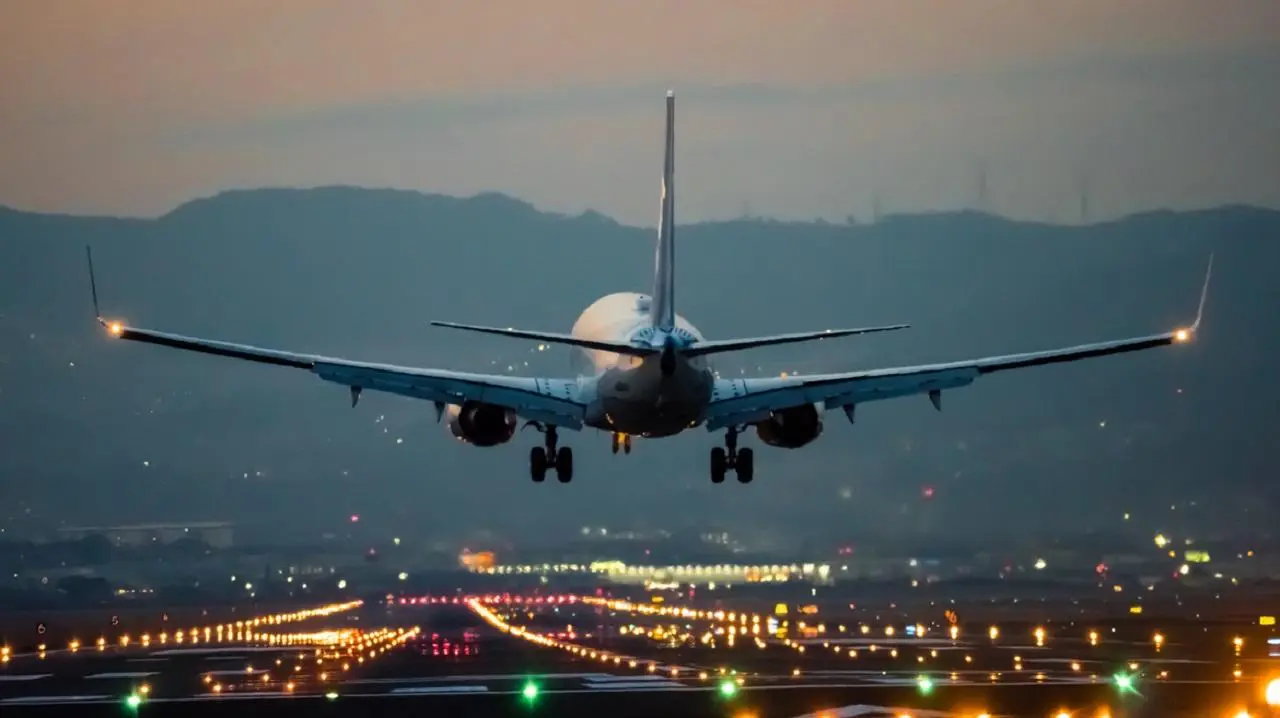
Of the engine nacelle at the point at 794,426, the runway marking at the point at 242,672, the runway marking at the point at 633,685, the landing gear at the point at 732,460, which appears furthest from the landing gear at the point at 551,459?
the runway marking at the point at 633,685

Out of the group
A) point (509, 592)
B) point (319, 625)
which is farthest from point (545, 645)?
point (509, 592)

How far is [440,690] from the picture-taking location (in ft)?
203

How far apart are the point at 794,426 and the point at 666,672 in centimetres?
1175

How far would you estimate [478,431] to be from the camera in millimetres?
72875

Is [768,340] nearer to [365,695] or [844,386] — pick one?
[844,386]

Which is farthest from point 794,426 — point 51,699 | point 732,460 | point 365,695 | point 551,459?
point 51,699

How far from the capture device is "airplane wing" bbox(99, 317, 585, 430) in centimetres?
6438

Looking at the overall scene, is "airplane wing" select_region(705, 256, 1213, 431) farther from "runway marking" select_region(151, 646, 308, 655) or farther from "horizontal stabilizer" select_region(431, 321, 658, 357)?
"runway marking" select_region(151, 646, 308, 655)

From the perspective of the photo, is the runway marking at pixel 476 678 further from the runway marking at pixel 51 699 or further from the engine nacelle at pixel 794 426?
the engine nacelle at pixel 794 426

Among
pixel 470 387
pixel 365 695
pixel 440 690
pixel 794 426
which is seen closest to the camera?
pixel 365 695

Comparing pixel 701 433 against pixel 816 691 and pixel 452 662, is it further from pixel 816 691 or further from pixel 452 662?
pixel 816 691

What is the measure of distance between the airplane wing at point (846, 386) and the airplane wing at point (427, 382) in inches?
203

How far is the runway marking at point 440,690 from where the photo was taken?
201 feet

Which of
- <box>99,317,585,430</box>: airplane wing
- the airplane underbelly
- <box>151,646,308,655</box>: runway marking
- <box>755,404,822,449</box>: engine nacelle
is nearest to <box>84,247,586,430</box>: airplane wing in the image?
<box>99,317,585,430</box>: airplane wing
